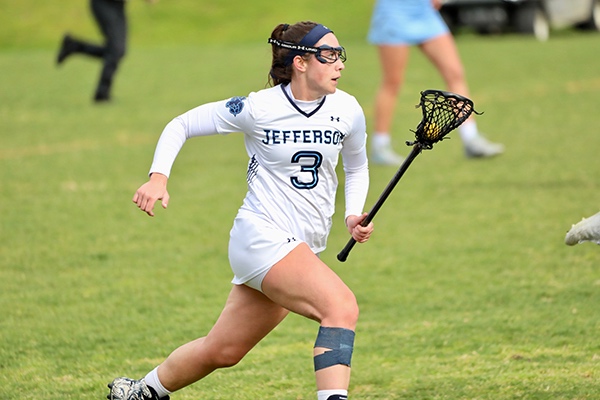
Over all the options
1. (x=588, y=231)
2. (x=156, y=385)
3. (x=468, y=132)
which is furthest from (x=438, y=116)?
(x=468, y=132)

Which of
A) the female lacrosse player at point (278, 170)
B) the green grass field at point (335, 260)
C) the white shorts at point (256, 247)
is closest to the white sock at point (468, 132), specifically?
the green grass field at point (335, 260)

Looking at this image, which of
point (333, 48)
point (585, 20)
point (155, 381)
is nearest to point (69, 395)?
point (155, 381)

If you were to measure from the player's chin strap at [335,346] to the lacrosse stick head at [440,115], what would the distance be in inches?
29.7

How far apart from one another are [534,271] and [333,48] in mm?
3129

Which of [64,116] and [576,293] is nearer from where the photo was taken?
[576,293]

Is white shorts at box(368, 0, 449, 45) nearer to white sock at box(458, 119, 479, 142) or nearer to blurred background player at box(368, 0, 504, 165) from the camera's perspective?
blurred background player at box(368, 0, 504, 165)

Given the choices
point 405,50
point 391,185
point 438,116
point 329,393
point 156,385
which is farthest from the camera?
point 405,50

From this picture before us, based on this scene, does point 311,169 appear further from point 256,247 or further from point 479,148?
point 479,148

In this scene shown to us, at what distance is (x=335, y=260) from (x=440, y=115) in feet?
11.9

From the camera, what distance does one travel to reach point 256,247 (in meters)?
4.11

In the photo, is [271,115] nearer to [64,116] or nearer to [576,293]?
[576,293]

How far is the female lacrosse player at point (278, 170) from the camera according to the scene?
412cm

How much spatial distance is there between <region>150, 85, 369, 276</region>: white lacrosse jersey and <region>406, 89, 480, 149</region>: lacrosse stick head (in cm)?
37

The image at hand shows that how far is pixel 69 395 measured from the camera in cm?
494
